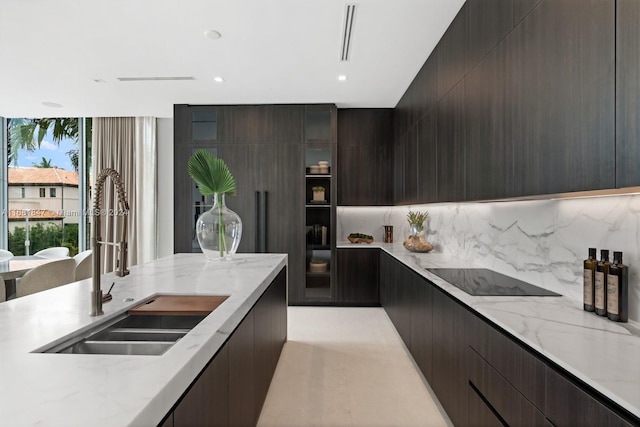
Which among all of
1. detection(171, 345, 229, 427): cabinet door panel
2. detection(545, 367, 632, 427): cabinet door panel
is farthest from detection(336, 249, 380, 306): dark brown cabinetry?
detection(545, 367, 632, 427): cabinet door panel

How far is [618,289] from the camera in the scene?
1.38m

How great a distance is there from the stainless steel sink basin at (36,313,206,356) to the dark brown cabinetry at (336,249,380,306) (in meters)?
3.41

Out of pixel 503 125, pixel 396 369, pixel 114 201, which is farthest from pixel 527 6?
pixel 114 201

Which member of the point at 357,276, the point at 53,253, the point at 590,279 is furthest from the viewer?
the point at 357,276

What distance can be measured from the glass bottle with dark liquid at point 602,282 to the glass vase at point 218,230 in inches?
82.3

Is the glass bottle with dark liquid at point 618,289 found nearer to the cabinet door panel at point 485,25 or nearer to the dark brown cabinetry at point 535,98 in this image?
the dark brown cabinetry at point 535,98

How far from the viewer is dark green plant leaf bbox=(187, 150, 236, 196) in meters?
2.64

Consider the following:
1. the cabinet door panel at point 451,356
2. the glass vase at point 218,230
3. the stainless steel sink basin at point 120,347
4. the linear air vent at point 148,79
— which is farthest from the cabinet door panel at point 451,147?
the linear air vent at point 148,79

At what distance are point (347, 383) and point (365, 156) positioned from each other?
3.19 metres

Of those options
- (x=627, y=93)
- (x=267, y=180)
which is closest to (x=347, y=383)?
(x=627, y=93)

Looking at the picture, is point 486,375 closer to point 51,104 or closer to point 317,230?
point 317,230

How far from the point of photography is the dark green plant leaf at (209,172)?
2.64 meters

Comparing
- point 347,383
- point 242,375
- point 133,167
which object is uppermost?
point 133,167

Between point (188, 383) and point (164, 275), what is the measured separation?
4.50 ft
